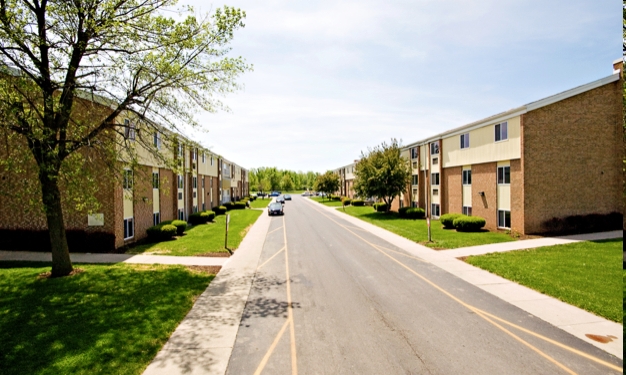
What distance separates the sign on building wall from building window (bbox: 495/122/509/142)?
2363 centimetres

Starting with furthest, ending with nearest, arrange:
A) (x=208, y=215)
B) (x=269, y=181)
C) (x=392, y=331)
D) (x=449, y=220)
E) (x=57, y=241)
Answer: (x=269, y=181)
(x=208, y=215)
(x=449, y=220)
(x=57, y=241)
(x=392, y=331)

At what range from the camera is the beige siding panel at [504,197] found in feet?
71.2

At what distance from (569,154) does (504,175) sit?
3.57 m

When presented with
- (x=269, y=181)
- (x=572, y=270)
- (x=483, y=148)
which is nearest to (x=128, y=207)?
(x=572, y=270)

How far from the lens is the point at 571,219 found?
2069 centimetres

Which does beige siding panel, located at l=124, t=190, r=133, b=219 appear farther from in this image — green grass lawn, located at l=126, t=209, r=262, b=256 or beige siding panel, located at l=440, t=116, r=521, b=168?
beige siding panel, located at l=440, t=116, r=521, b=168

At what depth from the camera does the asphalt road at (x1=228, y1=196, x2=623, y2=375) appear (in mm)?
6250

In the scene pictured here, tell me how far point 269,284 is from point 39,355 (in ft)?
21.3

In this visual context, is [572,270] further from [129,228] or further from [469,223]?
[129,228]

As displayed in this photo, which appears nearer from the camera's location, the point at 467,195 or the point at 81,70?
the point at 81,70

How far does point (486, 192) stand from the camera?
23922 mm

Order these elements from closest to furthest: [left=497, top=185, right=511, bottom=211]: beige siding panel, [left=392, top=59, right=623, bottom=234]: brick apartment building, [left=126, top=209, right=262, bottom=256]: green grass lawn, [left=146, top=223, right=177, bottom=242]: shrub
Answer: [left=126, top=209, right=262, bottom=256]: green grass lawn → [left=392, top=59, right=623, bottom=234]: brick apartment building → [left=146, top=223, right=177, bottom=242]: shrub → [left=497, top=185, right=511, bottom=211]: beige siding panel

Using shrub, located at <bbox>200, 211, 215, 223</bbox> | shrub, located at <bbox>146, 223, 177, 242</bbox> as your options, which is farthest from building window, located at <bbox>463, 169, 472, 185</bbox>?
shrub, located at <bbox>200, 211, 215, 223</bbox>

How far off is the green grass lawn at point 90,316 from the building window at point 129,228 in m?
5.63
